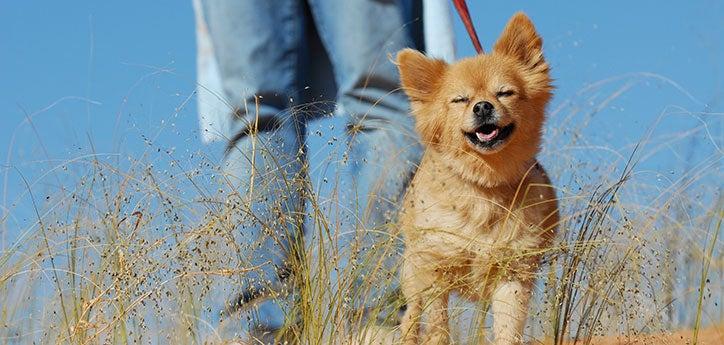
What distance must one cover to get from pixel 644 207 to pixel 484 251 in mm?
521

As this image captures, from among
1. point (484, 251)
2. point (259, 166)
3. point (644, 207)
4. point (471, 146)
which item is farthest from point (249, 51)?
point (644, 207)

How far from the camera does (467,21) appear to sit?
3.44 m

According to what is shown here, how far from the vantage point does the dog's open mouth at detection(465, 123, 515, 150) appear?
3.10 meters

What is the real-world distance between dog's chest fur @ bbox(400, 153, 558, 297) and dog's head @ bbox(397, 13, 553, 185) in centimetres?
9

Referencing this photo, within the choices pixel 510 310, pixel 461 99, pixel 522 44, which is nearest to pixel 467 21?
pixel 522 44

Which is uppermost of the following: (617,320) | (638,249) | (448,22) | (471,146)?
(448,22)

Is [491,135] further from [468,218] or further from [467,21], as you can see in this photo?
[467,21]

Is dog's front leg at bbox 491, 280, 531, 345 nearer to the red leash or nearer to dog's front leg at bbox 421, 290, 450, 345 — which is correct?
dog's front leg at bbox 421, 290, 450, 345

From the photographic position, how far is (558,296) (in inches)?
98.6

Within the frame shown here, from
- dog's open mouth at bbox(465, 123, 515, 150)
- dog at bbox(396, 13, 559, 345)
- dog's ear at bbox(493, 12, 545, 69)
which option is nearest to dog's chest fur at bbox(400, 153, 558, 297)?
dog at bbox(396, 13, 559, 345)

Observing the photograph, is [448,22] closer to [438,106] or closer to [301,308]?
[438,106]

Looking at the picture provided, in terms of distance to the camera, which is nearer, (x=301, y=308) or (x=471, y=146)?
(x=301, y=308)

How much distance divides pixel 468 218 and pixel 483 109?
0.36 meters

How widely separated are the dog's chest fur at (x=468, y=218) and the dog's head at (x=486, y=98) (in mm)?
90
